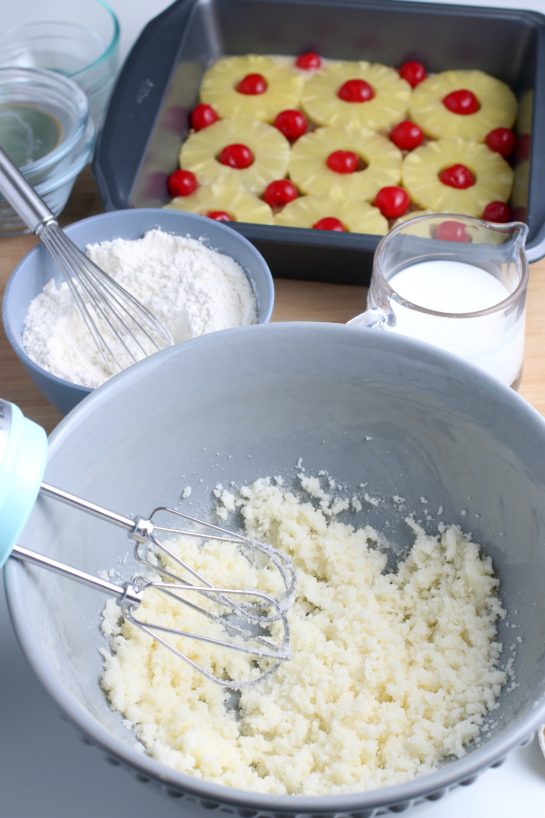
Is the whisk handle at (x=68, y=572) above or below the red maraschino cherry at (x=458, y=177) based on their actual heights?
above

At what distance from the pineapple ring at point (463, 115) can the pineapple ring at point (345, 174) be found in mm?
65

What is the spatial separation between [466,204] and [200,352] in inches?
19.7

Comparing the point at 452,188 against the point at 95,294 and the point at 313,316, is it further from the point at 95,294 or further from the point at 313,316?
the point at 95,294

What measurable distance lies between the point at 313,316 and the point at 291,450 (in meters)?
0.25

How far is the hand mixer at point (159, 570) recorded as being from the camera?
0.56 metres

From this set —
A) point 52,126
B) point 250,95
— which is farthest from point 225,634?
point 250,95

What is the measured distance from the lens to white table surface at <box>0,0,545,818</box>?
2.28 feet

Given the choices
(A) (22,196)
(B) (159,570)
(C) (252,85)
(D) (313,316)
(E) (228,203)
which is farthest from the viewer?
(C) (252,85)

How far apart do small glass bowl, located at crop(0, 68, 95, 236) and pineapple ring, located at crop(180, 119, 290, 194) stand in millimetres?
129

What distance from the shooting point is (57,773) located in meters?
0.72

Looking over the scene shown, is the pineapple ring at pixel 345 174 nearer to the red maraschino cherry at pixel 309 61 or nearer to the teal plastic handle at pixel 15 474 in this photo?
the red maraschino cherry at pixel 309 61

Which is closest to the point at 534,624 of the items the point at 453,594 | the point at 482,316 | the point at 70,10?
the point at 453,594

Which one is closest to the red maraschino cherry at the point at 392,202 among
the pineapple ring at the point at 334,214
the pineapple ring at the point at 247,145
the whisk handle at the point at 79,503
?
the pineapple ring at the point at 334,214

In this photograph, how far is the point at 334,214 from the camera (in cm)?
110
